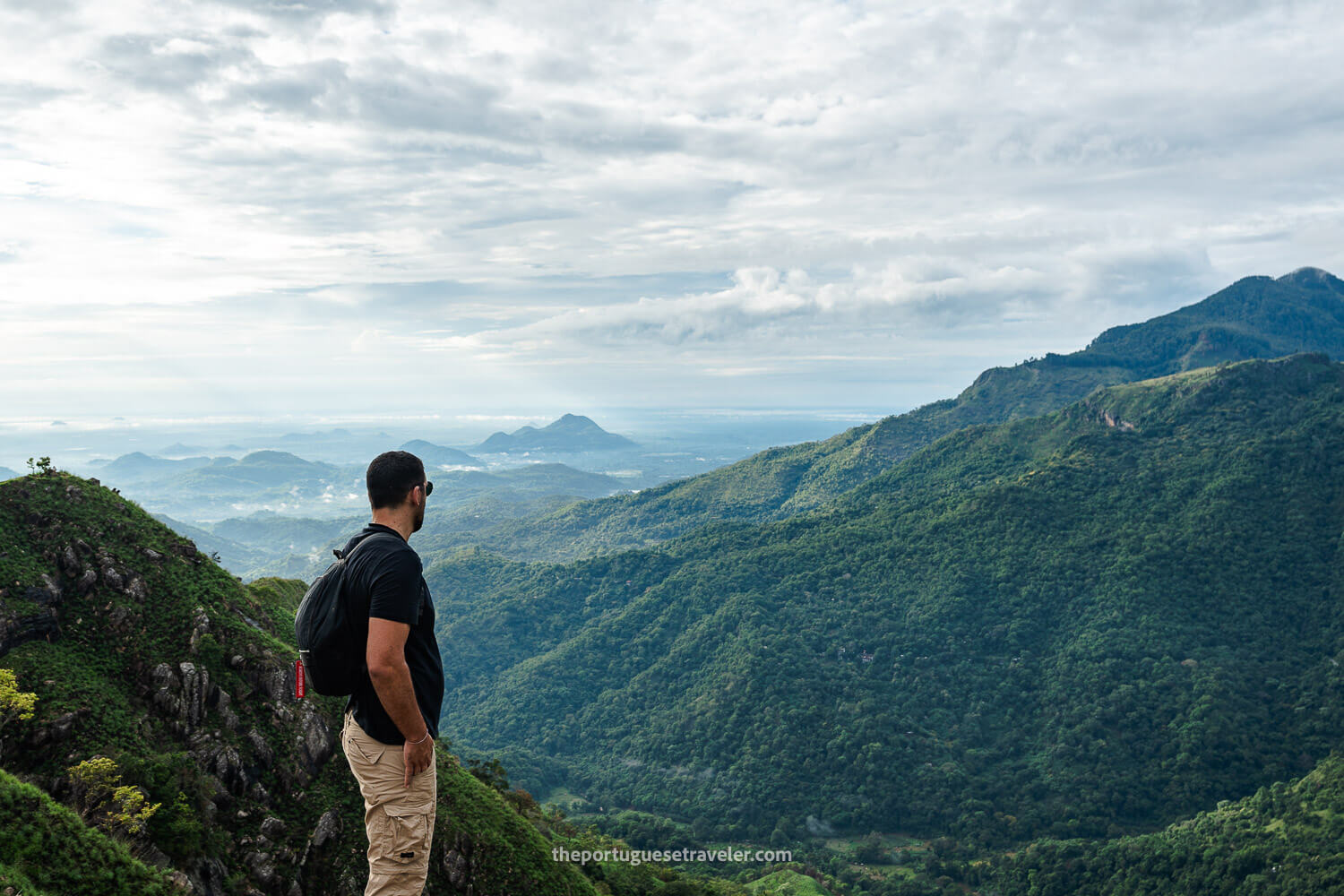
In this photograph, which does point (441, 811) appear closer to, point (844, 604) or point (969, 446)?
point (844, 604)

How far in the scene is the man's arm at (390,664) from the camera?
14.8ft

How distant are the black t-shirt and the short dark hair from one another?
0.69 ft

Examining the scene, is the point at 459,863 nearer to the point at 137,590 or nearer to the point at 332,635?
the point at 137,590

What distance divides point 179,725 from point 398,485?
21367 millimetres

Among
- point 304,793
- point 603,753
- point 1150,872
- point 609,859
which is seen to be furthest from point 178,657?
point 603,753

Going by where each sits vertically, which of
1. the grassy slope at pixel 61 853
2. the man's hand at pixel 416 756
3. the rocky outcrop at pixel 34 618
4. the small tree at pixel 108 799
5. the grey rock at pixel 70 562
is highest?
the man's hand at pixel 416 756

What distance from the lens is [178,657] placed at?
21922 millimetres

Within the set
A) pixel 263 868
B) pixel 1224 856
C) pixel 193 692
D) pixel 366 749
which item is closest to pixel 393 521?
pixel 366 749

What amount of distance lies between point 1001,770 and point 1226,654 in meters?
36.4

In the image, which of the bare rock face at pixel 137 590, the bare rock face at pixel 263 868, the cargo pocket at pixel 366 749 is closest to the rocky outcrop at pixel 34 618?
the bare rock face at pixel 137 590

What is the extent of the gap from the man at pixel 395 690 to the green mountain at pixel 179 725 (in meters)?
14.6

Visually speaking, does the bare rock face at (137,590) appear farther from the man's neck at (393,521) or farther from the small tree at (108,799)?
the man's neck at (393,521)

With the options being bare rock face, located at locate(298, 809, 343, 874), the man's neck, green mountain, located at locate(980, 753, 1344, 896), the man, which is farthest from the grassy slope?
green mountain, located at locate(980, 753, 1344, 896)

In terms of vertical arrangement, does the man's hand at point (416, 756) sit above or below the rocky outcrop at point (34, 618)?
above
